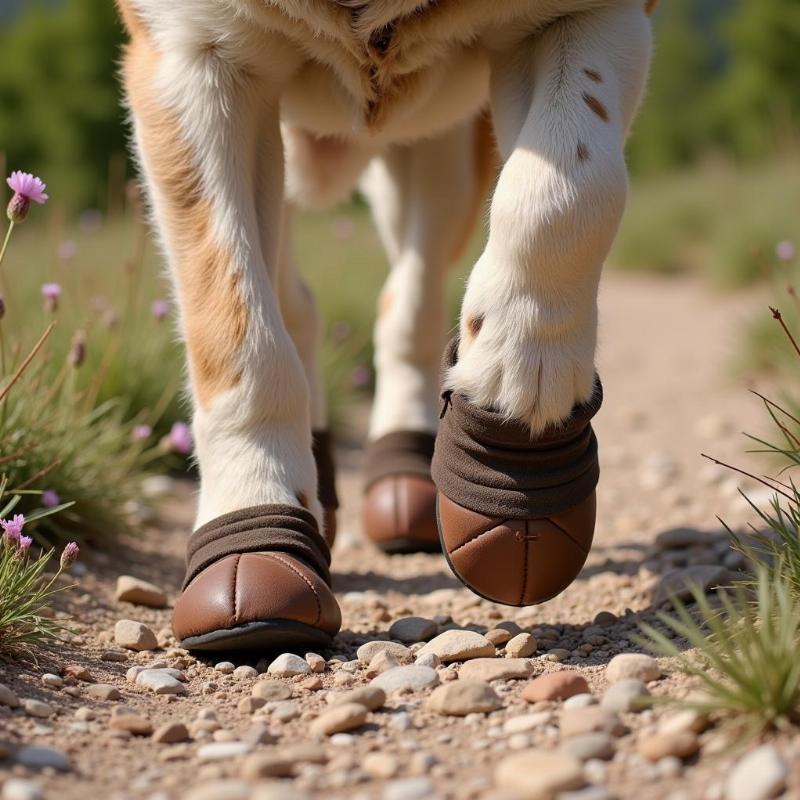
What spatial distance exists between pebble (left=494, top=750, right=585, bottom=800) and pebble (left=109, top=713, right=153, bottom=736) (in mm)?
514

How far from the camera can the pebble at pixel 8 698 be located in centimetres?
161

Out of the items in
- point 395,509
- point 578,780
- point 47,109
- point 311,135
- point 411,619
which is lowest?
point 578,780

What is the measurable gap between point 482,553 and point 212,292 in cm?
66

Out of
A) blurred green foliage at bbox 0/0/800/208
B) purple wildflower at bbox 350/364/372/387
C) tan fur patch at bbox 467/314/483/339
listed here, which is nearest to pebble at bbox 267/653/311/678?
tan fur patch at bbox 467/314/483/339

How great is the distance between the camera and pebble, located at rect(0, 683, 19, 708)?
5.27 feet

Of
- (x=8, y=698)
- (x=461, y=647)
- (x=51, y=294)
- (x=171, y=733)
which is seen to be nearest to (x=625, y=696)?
(x=461, y=647)

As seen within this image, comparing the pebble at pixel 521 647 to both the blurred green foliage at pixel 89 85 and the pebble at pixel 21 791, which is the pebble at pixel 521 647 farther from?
the blurred green foliage at pixel 89 85

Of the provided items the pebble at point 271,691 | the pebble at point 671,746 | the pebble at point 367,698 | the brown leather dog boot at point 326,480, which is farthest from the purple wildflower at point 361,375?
the pebble at point 671,746

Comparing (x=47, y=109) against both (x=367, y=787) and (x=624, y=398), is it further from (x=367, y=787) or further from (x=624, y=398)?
(x=367, y=787)

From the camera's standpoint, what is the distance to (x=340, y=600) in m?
2.47

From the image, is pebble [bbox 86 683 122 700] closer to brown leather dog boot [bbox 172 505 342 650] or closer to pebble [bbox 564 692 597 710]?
brown leather dog boot [bbox 172 505 342 650]

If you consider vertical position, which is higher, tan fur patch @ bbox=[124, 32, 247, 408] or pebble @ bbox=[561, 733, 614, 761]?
tan fur patch @ bbox=[124, 32, 247, 408]

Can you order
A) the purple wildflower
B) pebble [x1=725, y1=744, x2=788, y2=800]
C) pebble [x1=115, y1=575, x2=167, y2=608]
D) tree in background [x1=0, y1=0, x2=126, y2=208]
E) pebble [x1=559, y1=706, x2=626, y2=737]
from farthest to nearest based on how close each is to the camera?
tree in background [x1=0, y1=0, x2=126, y2=208] < the purple wildflower < pebble [x1=115, y1=575, x2=167, y2=608] < pebble [x1=559, y1=706, x2=626, y2=737] < pebble [x1=725, y1=744, x2=788, y2=800]

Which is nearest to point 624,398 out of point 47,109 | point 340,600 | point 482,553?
point 340,600
